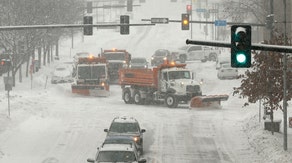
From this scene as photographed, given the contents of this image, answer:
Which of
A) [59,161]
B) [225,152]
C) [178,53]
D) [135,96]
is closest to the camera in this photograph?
[59,161]

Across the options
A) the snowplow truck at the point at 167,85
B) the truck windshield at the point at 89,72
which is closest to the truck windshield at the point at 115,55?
the truck windshield at the point at 89,72

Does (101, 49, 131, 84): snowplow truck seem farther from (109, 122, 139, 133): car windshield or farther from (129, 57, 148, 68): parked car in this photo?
(109, 122, 139, 133): car windshield

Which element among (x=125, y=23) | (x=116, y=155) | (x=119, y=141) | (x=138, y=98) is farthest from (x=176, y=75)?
(x=116, y=155)

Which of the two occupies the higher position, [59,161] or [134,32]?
[134,32]

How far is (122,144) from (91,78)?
26324mm

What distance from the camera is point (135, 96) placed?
45281mm

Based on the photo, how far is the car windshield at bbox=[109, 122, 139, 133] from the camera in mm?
28922

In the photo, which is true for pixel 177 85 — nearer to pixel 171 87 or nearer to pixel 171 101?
pixel 171 87

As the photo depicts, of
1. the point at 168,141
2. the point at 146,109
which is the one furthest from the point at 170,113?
the point at 168,141

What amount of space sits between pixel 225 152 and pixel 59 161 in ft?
23.5

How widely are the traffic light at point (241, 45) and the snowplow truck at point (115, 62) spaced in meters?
42.1

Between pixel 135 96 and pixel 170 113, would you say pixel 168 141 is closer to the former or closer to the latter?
pixel 170 113

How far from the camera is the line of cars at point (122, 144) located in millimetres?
22859

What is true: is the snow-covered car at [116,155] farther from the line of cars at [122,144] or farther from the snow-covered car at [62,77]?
the snow-covered car at [62,77]
